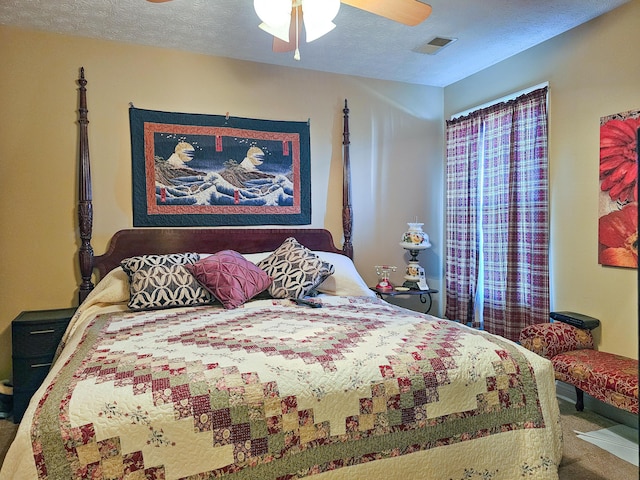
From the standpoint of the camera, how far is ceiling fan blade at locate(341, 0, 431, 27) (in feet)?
6.90

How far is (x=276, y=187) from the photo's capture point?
3881 mm

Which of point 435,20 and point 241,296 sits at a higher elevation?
point 435,20

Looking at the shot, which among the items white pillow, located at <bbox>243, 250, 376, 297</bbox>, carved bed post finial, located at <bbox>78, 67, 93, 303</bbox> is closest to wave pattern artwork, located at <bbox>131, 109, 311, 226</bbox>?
carved bed post finial, located at <bbox>78, 67, 93, 303</bbox>

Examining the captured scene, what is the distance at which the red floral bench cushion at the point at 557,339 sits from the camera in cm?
286

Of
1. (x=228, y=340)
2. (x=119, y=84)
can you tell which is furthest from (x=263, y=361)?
(x=119, y=84)

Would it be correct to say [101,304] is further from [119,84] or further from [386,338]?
[386,338]

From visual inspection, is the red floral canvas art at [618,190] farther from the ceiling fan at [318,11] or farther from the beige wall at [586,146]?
the ceiling fan at [318,11]

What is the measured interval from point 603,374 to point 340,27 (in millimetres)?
2762

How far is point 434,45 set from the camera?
3424mm

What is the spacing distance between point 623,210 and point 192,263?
113 inches

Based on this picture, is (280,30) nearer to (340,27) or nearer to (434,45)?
(340,27)

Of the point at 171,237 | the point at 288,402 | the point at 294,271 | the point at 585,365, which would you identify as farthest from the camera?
the point at 171,237

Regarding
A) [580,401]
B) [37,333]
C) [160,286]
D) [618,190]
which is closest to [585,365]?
[580,401]

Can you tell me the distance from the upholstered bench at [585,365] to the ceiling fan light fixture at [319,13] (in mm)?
2344
